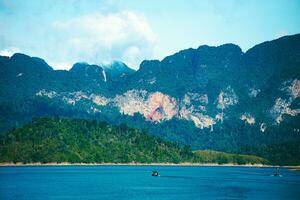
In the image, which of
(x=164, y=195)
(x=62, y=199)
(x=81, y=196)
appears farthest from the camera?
(x=164, y=195)

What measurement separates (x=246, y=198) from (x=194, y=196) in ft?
63.2

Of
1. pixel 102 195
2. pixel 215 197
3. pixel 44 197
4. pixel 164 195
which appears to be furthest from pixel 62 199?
pixel 215 197

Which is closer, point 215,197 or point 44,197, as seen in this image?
point 44,197

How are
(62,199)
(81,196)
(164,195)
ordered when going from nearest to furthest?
(62,199) → (81,196) → (164,195)

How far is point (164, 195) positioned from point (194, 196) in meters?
11.0

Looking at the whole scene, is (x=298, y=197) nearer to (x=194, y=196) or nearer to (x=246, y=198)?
(x=246, y=198)

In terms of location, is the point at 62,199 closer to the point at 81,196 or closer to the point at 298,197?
the point at 81,196

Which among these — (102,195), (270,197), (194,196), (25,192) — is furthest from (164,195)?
(25,192)

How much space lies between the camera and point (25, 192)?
19312cm

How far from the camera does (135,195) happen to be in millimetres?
195875

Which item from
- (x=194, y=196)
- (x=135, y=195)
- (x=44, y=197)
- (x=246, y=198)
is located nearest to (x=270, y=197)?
(x=246, y=198)

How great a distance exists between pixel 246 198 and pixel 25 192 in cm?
7772

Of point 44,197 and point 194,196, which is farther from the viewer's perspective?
point 194,196

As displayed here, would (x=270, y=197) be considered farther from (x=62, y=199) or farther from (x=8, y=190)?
(x=8, y=190)
